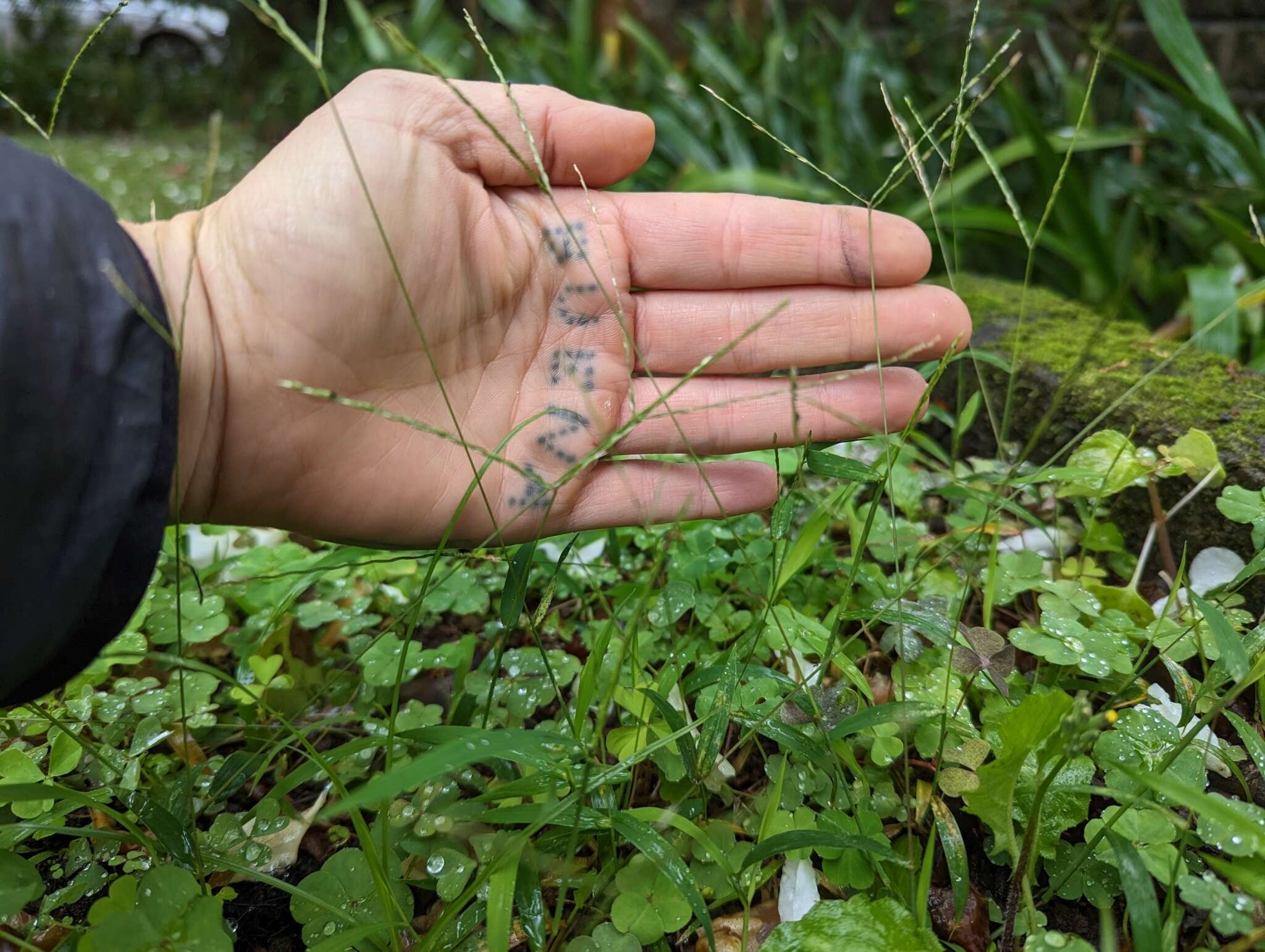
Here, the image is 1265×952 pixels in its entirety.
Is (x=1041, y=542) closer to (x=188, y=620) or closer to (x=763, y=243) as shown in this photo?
(x=763, y=243)

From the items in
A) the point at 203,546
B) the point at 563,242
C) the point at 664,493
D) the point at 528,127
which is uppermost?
the point at 528,127

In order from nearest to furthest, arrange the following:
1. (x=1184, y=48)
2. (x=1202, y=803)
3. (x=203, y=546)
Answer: (x=1202, y=803) < (x=203, y=546) < (x=1184, y=48)

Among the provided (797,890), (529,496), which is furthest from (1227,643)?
(529,496)

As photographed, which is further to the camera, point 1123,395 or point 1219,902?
point 1123,395

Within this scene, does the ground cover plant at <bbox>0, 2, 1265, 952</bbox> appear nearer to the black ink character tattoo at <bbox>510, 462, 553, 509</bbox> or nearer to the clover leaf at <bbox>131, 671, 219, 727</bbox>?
A: the clover leaf at <bbox>131, 671, 219, 727</bbox>

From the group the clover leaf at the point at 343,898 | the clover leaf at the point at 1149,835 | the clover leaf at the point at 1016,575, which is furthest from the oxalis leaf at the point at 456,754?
the clover leaf at the point at 1016,575

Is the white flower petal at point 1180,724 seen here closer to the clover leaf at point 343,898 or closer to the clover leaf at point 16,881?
the clover leaf at point 343,898

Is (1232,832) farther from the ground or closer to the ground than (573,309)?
closer to the ground
